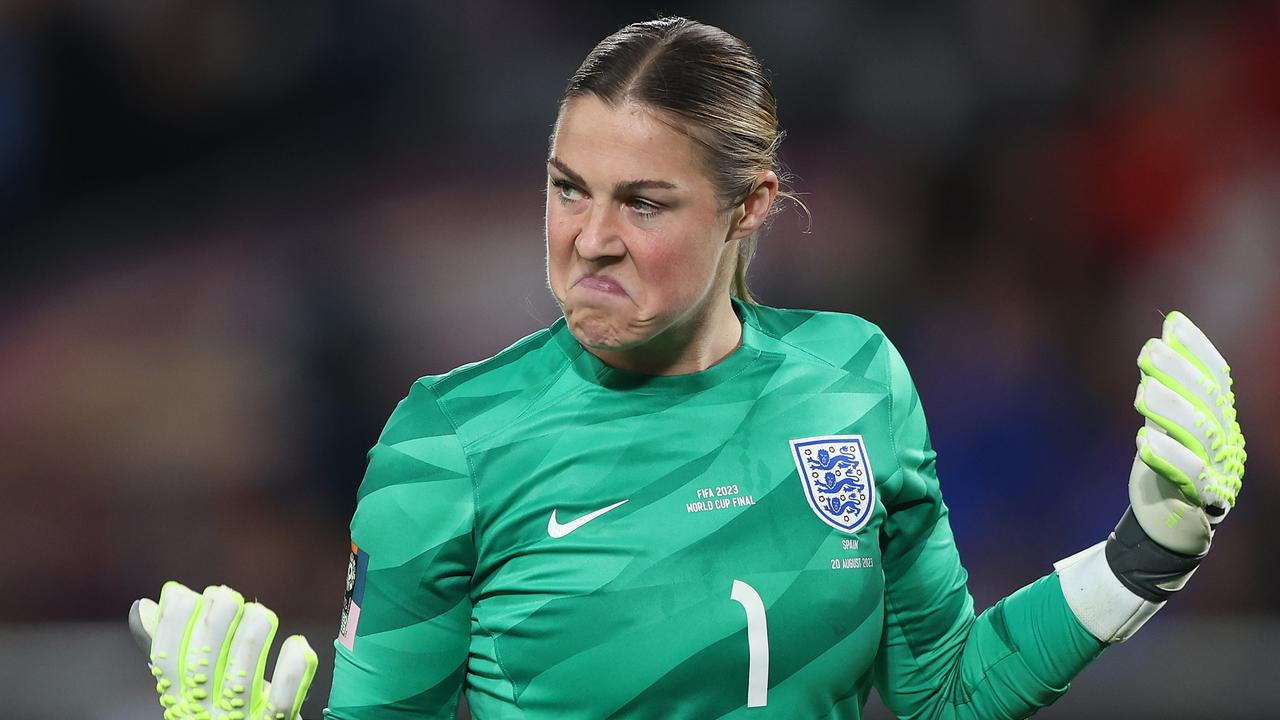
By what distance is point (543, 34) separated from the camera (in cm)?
323

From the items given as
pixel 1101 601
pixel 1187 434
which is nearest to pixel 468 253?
pixel 1101 601

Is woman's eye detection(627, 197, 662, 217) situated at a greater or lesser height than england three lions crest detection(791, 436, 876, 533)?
greater

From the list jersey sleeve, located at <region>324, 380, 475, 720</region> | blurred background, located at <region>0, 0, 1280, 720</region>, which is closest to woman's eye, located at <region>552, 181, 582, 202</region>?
jersey sleeve, located at <region>324, 380, 475, 720</region>

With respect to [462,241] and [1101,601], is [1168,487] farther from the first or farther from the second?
[462,241]

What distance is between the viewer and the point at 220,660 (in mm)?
1395

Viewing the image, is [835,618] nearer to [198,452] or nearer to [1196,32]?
[198,452]

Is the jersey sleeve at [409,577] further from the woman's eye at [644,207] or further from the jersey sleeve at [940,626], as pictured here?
the jersey sleeve at [940,626]

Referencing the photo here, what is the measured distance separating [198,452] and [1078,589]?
2.16m

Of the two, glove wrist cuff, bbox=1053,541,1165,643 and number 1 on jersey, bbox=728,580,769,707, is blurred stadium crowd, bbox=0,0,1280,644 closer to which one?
glove wrist cuff, bbox=1053,541,1165,643

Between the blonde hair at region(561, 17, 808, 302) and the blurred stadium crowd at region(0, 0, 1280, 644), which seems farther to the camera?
the blurred stadium crowd at region(0, 0, 1280, 644)

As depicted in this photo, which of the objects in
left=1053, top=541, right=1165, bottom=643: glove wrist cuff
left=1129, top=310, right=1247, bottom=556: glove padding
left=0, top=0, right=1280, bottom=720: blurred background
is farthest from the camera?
left=0, top=0, right=1280, bottom=720: blurred background

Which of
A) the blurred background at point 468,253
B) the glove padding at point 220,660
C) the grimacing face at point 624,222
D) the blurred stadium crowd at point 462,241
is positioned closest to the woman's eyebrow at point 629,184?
the grimacing face at point 624,222

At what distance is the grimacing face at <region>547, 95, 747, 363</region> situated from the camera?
1.39 m

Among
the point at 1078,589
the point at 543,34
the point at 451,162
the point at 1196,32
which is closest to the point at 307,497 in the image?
the point at 451,162
